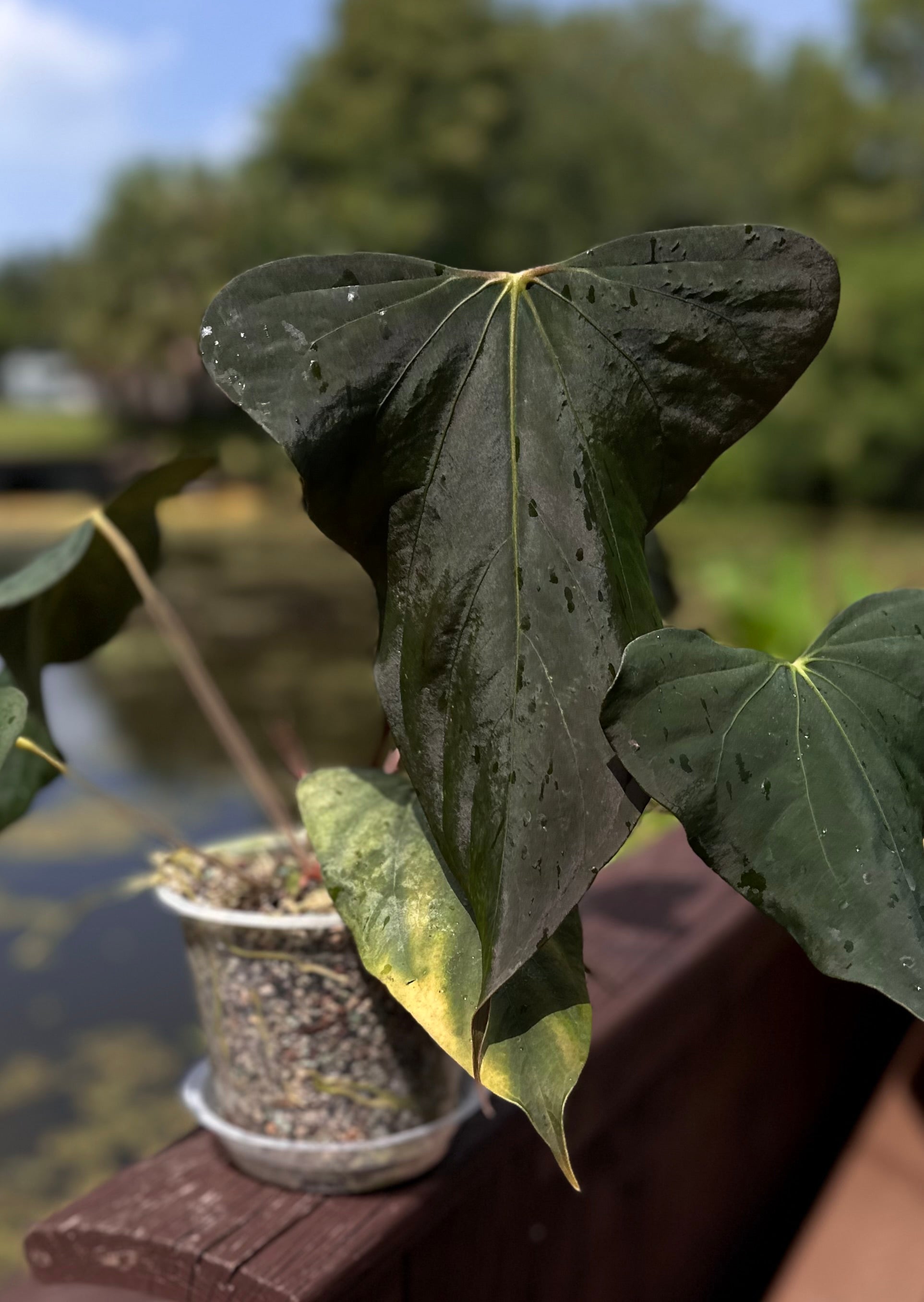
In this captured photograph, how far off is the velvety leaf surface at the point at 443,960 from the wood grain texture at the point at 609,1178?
0.11ft

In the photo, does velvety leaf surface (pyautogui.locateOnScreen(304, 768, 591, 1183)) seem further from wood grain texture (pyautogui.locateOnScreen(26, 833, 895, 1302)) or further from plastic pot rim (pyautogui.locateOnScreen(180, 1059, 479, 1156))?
plastic pot rim (pyautogui.locateOnScreen(180, 1059, 479, 1156))

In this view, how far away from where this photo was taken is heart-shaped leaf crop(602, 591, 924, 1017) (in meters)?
0.38

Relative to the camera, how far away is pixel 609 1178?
30.0 inches

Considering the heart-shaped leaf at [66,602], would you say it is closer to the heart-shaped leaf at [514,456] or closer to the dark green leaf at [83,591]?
the dark green leaf at [83,591]

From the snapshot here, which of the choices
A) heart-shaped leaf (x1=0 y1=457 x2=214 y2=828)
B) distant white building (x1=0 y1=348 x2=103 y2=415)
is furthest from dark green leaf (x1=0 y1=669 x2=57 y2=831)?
distant white building (x1=0 y1=348 x2=103 y2=415)

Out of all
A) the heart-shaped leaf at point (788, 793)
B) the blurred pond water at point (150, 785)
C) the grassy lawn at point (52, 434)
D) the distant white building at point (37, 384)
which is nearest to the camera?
the heart-shaped leaf at point (788, 793)

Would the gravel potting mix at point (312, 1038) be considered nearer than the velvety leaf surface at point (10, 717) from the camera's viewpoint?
No

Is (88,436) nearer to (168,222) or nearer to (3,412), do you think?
(168,222)

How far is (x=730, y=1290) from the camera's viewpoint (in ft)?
3.17

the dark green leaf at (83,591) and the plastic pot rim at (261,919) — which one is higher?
the dark green leaf at (83,591)

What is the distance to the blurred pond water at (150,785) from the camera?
2293 millimetres

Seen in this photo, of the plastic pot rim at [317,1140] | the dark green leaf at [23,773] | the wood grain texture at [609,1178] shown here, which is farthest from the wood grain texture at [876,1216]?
the dark green leaf at [23,773]

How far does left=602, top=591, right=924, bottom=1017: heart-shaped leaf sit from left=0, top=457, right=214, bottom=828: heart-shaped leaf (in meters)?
0.34

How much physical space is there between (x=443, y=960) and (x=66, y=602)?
33 cm
